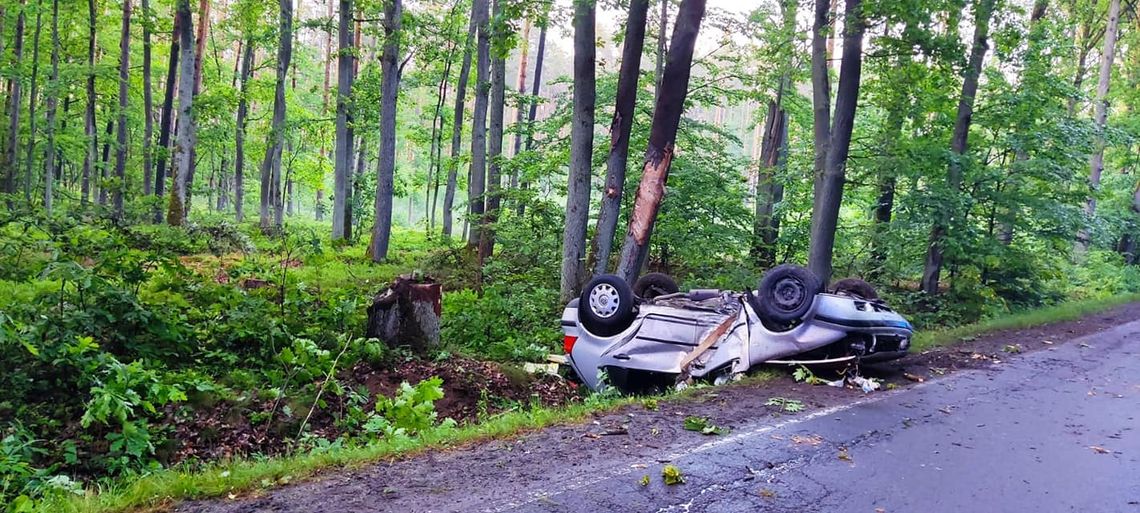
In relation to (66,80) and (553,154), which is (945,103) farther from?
(66,80)

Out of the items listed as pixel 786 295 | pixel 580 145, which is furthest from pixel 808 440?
pixel 580 145

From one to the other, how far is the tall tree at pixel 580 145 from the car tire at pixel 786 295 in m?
4.59

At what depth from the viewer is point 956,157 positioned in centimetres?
1200

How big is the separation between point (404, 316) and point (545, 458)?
3872 millimetres

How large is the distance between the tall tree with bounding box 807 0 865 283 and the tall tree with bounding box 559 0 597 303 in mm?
4267

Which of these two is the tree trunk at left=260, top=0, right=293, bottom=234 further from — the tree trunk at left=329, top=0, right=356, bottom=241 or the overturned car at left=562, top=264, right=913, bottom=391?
the overturned car at left=562, top=264, right=913, bottom=391

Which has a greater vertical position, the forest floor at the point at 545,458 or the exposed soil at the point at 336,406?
the forest floor at the point at 545,458

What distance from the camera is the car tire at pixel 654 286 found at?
891 cm

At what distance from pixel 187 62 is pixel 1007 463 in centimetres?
1868

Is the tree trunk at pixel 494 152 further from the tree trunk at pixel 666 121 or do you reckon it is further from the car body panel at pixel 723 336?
the car body panel at pixel 723 336

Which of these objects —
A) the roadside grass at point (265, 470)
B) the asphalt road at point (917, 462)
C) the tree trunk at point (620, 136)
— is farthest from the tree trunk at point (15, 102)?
the asphalt road at point (917, 462)

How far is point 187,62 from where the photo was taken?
53.7 ft

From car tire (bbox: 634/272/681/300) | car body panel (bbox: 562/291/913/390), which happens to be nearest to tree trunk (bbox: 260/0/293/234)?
car tire (bbox: 634/272/681/300)

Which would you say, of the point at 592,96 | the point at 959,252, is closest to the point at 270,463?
the point at 592,96
